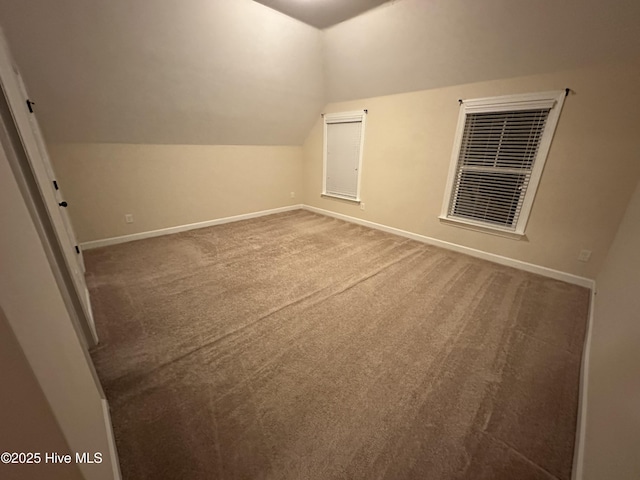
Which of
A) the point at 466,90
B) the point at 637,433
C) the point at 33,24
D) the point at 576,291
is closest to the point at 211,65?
the point at 33,24

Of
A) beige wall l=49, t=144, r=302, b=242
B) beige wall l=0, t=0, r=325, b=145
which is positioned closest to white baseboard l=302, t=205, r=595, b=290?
beige wall l=49, t=144, r=302, b=242

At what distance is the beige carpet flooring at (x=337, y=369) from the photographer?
3.77ft

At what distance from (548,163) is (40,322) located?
3.80 metres

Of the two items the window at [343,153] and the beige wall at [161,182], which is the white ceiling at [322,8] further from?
the beige wall at [161,182]

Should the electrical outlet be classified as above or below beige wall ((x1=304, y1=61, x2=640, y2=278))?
below

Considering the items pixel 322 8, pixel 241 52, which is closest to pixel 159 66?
pixel 241 52

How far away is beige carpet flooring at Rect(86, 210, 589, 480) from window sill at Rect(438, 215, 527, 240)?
44cm

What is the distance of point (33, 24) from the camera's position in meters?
1.99

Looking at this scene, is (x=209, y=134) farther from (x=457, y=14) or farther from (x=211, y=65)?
(x=457, y=14)

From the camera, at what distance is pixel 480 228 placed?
3.19 m

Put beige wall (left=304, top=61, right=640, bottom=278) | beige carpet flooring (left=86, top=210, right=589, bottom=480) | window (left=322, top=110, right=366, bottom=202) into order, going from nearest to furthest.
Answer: beige carpet flooring (left=86, top=210, right=589, bottom=480)
beige wall (left=304, top=61, right=640, bottom=278)
window (left=322, top=110, right=366, bottom=202)

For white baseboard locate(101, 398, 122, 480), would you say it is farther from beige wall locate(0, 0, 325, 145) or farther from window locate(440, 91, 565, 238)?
window locate(440, 91, 565, 238)

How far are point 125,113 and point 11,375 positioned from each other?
349 cm

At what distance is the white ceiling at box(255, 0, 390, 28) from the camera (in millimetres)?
2625
